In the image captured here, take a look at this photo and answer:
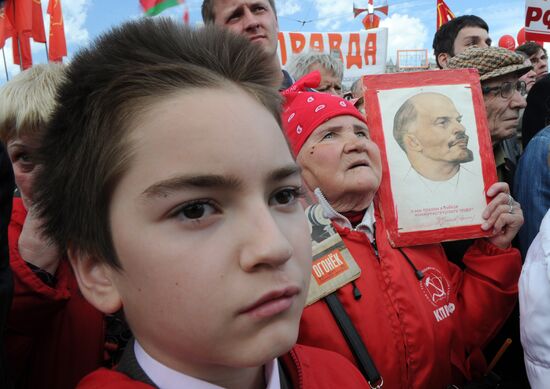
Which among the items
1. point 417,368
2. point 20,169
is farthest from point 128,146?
point 417,368

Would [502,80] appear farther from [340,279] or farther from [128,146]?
[128,146]

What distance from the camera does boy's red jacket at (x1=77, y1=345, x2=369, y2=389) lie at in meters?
0.85

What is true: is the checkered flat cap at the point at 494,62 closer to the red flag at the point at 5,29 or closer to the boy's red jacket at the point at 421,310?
the boy's red jacket at the point at 421,310

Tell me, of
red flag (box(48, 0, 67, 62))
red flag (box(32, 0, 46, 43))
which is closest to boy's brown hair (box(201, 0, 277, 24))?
red flag (box(32, 0, 46, 43))

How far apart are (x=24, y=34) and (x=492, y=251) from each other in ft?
19.2

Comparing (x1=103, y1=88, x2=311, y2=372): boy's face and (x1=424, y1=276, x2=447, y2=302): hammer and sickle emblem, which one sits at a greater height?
(x1=103, y1=88, x2=311, y2=372): boy's face

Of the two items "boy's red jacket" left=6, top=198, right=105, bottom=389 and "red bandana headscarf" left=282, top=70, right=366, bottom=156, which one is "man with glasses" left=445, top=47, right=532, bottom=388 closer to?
"red bandana headscarf" left=282, top=70, right=366, bottom=156

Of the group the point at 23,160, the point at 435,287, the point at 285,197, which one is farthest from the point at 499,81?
the point at 23,160

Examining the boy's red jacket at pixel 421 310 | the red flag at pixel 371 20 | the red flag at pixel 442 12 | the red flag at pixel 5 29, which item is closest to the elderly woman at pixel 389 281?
the boy's red jacket at pixel 421 310

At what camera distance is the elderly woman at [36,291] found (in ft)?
3.52

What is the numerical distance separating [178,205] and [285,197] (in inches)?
9.3

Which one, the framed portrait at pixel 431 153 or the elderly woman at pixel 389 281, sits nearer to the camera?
the elderly woman at pixel 389 281

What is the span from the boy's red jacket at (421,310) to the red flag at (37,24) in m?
5.92

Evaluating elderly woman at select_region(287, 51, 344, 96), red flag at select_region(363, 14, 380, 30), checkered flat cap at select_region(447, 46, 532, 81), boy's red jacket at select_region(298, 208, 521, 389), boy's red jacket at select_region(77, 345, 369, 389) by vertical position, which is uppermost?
checkered flat cap at select_region(447, 46, 532, 81)
